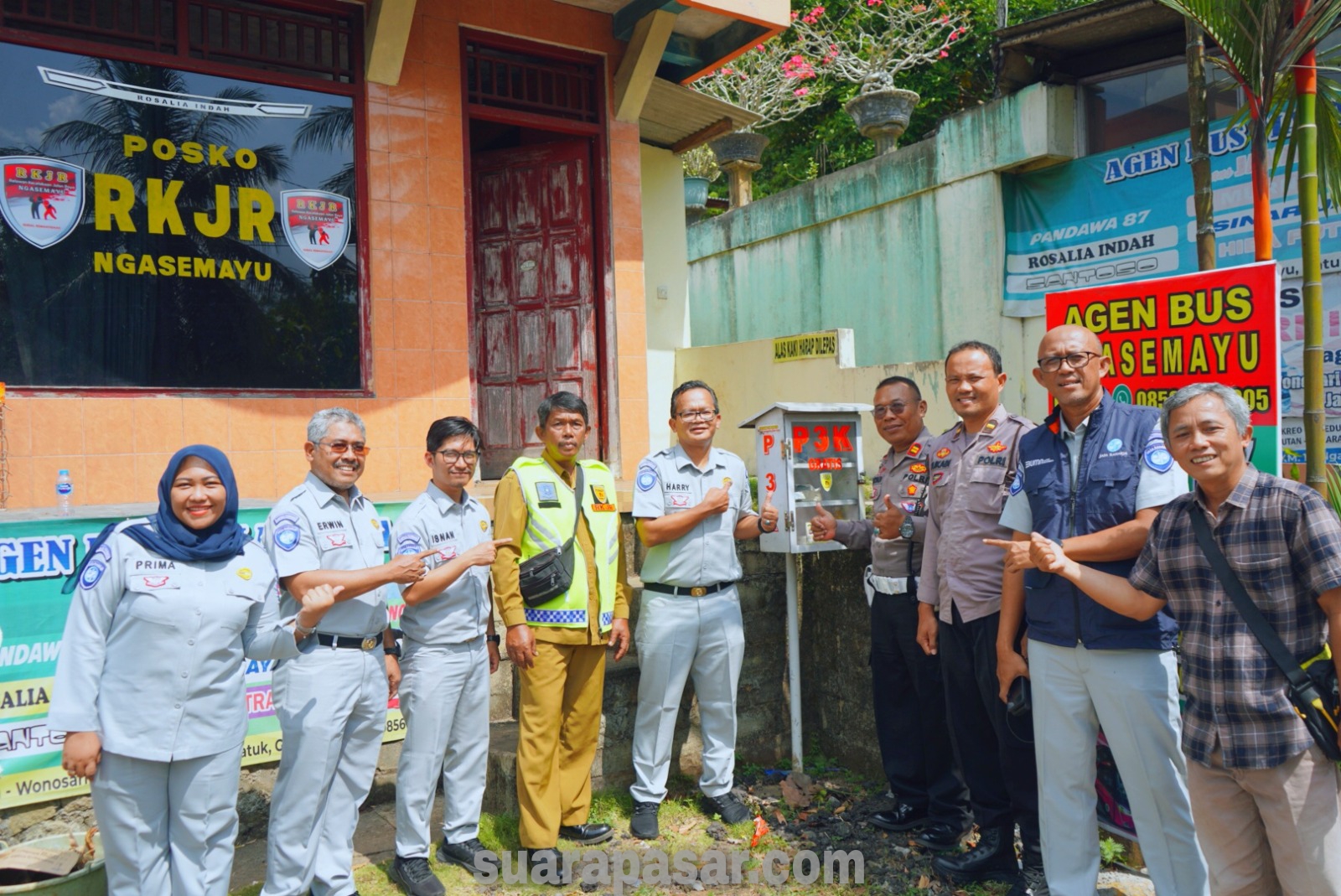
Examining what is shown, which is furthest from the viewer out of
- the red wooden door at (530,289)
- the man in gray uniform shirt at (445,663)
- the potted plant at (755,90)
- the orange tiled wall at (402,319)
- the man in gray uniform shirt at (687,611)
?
the potted plant at (755,90)

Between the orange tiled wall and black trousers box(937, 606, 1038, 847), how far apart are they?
3.66 meters

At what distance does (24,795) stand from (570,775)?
2175 millimetres

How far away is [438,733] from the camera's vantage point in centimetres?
378

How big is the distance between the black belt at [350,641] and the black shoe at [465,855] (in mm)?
1015

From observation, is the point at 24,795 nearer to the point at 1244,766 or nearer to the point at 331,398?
the point at 331,398

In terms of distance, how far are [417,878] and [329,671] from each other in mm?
952

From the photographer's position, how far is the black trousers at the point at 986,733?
12.0ft

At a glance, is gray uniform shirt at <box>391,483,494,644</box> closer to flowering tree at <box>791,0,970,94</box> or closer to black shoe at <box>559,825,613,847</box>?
black shoe at <box>559,825,613,847</box>

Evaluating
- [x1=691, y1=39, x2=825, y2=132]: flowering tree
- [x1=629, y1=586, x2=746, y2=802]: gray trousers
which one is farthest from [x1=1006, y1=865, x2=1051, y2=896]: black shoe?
[x1=691, y1=39, x2=825, y2=132]: flowering tree

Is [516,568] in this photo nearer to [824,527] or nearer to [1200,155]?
[824,527]

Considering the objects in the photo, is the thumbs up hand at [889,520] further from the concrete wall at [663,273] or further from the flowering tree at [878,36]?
the flowering tree at [878,36]

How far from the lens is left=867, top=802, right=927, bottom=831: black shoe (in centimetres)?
433

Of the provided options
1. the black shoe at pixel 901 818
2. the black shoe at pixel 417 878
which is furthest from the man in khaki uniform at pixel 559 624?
the black shoe at pixel 901 818

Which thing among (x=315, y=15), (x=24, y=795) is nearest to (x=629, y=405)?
(x=315, y=15)
